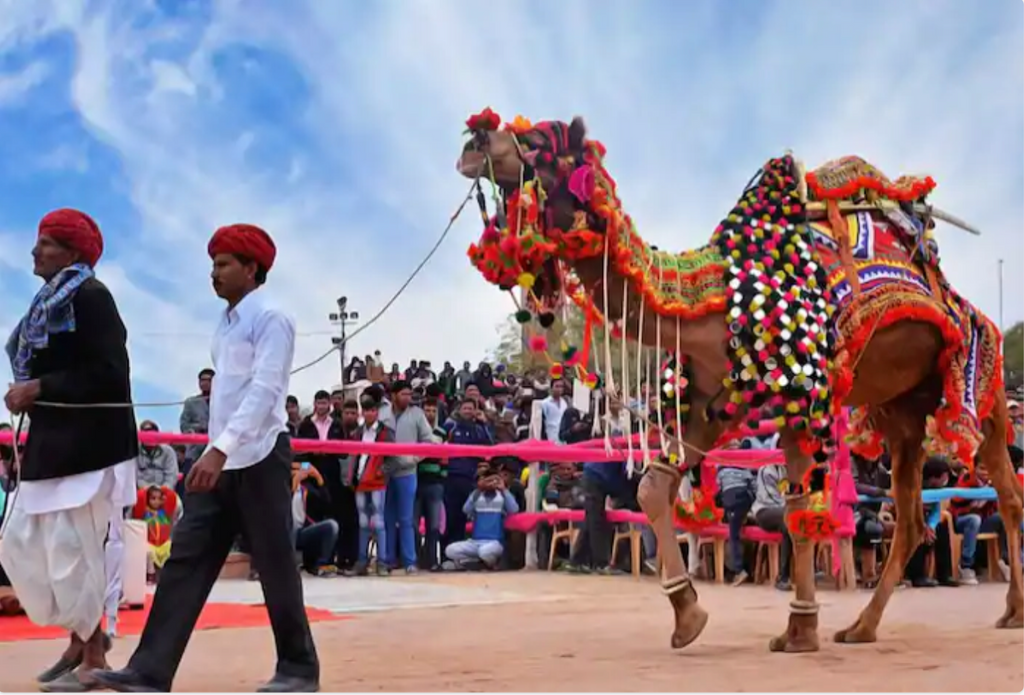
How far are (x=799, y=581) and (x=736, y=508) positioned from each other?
16.8ft

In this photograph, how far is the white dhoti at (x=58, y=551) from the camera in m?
4.68

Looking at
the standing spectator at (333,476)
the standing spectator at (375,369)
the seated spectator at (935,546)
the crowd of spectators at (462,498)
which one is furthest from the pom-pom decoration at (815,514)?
the standing spectator at (375,369)

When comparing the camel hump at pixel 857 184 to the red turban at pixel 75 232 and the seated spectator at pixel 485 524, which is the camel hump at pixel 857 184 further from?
the seated spectator at pixel 485 524

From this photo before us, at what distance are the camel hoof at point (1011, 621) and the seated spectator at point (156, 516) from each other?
20.0 ft

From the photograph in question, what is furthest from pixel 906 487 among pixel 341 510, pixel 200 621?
pixel 341 510

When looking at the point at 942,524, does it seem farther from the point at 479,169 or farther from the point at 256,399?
the point at 256,399

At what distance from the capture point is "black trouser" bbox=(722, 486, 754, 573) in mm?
10867

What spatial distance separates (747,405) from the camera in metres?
5.70

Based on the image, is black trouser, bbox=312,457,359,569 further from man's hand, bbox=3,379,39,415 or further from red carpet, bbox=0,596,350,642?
man's hand, bbox=3,379,39,415

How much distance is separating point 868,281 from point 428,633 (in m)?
2.98

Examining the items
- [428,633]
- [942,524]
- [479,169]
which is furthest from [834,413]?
[942,524]

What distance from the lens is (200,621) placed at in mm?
7164

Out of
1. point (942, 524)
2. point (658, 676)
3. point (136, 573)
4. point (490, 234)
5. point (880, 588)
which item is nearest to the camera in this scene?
point (658, 676)

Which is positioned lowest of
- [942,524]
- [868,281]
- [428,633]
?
[428,633]
